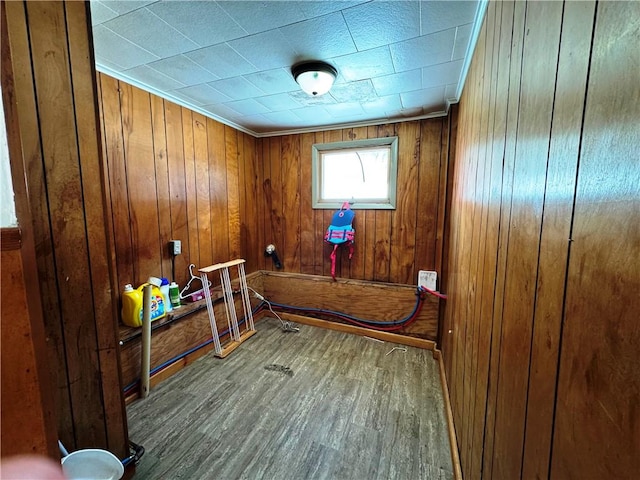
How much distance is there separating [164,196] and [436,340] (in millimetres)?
2749

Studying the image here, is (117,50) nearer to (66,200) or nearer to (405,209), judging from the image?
(66,200)

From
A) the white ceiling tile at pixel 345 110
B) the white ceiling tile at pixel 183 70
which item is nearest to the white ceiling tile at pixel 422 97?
the white ceiling tile at pixel 345 110

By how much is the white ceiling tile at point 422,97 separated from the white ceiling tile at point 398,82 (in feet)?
0.28

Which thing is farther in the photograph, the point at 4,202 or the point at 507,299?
the point at 507,299

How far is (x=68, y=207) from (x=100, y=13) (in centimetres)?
91

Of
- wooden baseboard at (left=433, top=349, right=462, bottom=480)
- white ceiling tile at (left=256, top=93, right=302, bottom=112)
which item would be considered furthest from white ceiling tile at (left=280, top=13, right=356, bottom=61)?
wooden baseboard at (left=433, top=349, right=462, bottom=480)

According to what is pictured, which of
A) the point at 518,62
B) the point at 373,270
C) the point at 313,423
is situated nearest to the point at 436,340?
the point at 373,270

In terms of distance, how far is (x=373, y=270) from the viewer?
2.87m

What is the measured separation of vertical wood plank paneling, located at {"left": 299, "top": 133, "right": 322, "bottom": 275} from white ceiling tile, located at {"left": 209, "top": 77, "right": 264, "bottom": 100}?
0.95 m

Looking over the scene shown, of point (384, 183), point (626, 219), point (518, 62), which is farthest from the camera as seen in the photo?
point (384, 183)

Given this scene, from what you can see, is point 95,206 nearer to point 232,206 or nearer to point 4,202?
point 4,202

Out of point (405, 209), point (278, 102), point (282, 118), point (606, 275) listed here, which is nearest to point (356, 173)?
point (405, 209)

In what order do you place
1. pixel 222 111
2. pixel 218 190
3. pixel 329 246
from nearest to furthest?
pixel 222 111
pixel 218 190
pixel 329 246

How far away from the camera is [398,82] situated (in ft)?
6.20
